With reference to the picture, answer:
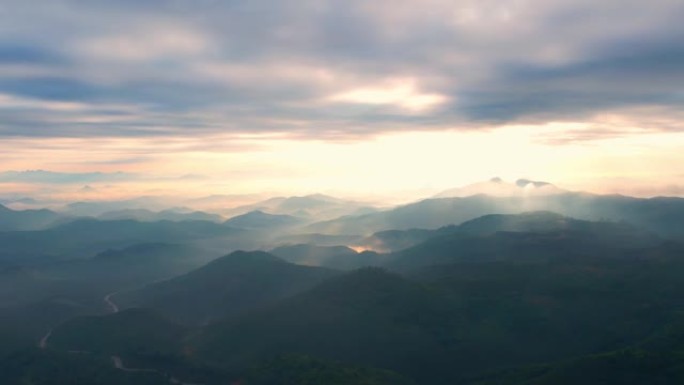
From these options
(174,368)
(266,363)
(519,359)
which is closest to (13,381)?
(174,368)

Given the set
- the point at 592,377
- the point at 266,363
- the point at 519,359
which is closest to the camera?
the point at 592,377

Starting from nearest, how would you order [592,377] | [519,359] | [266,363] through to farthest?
[592,377], [266,363], [519,359]

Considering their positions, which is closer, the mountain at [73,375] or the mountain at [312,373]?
the mountain at [312,373]

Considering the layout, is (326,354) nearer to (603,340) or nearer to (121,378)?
(121,378)

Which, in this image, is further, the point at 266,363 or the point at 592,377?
the point at 266,363

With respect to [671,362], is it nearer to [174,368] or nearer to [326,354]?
[326,354]

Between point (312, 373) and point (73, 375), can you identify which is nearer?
point (312, 373)

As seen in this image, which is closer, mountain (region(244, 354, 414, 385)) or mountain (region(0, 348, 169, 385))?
mountain (region(244, 354, 414, 385))

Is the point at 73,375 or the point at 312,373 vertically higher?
the point at 312,373

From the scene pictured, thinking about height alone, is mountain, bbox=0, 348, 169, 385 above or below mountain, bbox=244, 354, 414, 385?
below

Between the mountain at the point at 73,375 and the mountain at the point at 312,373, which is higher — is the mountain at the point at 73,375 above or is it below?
below

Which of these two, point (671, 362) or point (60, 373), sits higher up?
point (671, 362)
